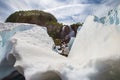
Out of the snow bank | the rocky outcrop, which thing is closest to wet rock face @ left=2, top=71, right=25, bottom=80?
the snow bank

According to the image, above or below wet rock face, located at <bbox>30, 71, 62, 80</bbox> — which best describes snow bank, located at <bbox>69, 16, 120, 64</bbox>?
above

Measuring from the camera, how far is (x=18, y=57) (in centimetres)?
98

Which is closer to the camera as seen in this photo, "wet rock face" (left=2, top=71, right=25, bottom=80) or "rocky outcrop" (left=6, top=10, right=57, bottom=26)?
"wet rock face" (left=2, top=71, right=25, bottom=80)

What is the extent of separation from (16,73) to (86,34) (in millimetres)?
306

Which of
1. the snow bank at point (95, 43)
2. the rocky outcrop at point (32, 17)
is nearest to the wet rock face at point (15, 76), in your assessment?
the snow bank at point (95, 43)

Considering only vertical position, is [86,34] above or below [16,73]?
above

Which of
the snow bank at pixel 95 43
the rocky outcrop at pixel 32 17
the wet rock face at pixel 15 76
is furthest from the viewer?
the rocky outcrop at pixel 32 17

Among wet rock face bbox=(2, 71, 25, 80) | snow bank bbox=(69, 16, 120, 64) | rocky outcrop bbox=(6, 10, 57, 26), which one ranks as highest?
snow bank bbox=(69, 16, 120, 64)

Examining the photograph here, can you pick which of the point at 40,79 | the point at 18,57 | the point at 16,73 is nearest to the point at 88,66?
the point at 40,79

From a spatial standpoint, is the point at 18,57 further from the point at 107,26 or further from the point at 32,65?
the point at 107,26

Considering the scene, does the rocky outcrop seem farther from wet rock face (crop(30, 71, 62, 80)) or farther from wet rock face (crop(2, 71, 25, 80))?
wet rock face (crop(30, 71, 62, 80))

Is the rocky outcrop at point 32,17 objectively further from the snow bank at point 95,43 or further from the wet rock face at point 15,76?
the snow bank at point 95,43

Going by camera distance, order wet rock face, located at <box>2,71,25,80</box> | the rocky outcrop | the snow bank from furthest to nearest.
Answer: the rocky outcrop
wet rock face, located at <box>2,71,25,80</box>
the snow bank

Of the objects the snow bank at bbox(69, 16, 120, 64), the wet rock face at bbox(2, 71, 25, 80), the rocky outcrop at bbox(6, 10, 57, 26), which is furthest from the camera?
the rocky outcrop at bbox(6, 10, 57, 26)
